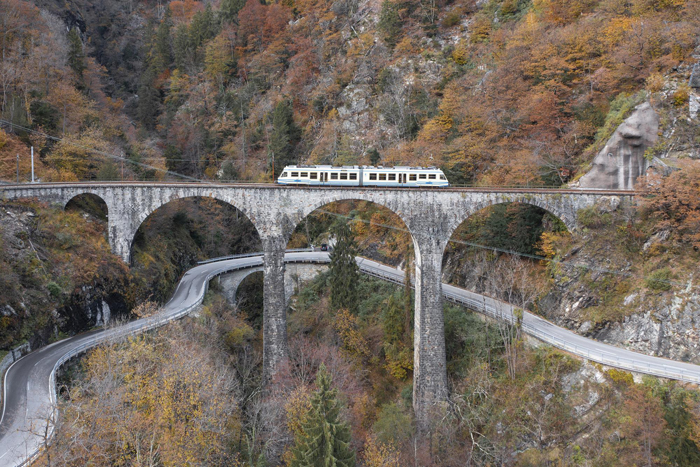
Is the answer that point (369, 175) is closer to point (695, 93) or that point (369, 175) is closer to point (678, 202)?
point (678, 202)

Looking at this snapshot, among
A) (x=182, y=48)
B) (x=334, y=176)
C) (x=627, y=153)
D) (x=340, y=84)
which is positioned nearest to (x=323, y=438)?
(x=334, y=176)

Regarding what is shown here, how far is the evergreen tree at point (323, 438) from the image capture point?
1992 centimetres

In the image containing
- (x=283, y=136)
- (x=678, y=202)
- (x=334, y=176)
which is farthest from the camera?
(x=283, y=136)

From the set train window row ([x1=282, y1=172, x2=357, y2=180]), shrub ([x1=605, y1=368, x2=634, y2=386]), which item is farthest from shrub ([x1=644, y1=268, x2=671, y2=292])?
train window row ([x1=282, y1=172, x2=357, y2=180])

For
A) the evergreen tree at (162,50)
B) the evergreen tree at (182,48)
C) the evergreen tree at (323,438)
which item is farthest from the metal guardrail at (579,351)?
the evergreen tree at (162,50)

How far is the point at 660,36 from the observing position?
1271 inches

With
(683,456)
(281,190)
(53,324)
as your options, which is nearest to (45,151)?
(53,324)

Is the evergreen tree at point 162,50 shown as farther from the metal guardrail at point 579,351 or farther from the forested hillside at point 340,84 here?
the metal guardrail at point 579,351

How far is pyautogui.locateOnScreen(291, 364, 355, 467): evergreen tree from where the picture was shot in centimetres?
1992

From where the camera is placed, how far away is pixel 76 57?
53.6 meters

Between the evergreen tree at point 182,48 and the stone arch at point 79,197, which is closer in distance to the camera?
A: the stone arch at point 79,197

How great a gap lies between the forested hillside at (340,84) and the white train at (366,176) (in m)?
9.67

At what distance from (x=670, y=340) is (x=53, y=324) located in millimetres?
35318

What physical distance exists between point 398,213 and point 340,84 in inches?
1244
